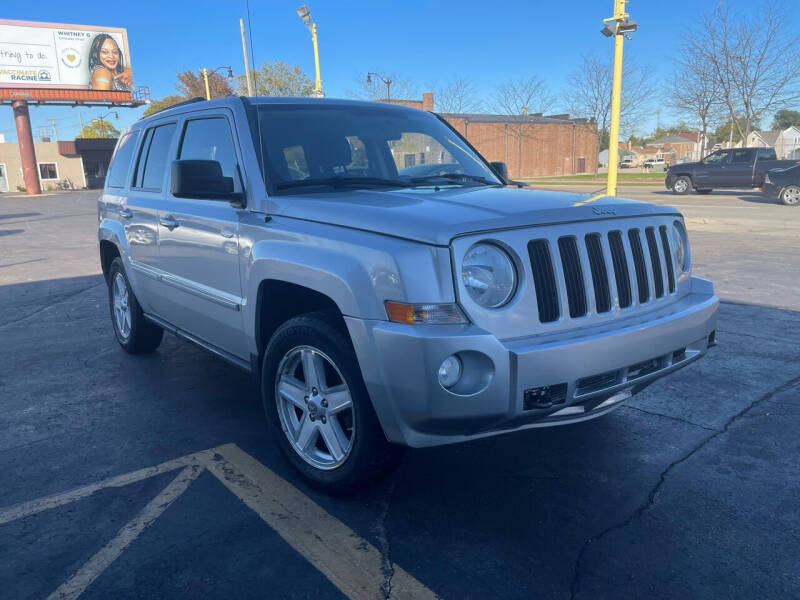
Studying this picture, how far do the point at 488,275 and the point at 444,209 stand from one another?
39cm

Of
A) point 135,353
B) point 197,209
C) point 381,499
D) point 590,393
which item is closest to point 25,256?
point 135,353

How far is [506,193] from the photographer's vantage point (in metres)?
3.38

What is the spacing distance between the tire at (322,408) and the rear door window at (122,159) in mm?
2969

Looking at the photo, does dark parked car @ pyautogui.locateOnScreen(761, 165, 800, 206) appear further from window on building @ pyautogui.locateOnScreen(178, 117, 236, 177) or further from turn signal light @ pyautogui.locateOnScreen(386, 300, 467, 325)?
turn signal light @ pyautogui.locateOnScreen(386, 300, 467, 325)

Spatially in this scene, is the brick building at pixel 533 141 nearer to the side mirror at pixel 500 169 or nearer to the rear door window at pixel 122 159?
the rear door window at pixel 122 159

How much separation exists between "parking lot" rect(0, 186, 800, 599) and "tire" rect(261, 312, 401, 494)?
185 millimetres

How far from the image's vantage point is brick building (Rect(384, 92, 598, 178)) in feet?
178

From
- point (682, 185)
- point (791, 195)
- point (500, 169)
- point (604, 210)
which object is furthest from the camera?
point (682, 185)

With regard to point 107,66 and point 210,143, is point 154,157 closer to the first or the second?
point 210,143

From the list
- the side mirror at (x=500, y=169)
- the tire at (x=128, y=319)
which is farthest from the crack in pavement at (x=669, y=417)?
the tire at (x=128, y=319)

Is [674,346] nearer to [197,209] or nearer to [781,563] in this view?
[781,563]

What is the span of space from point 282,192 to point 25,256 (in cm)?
1205

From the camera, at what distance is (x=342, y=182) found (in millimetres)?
3730

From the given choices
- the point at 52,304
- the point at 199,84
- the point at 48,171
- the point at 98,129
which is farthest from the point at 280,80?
the point at 98,129
